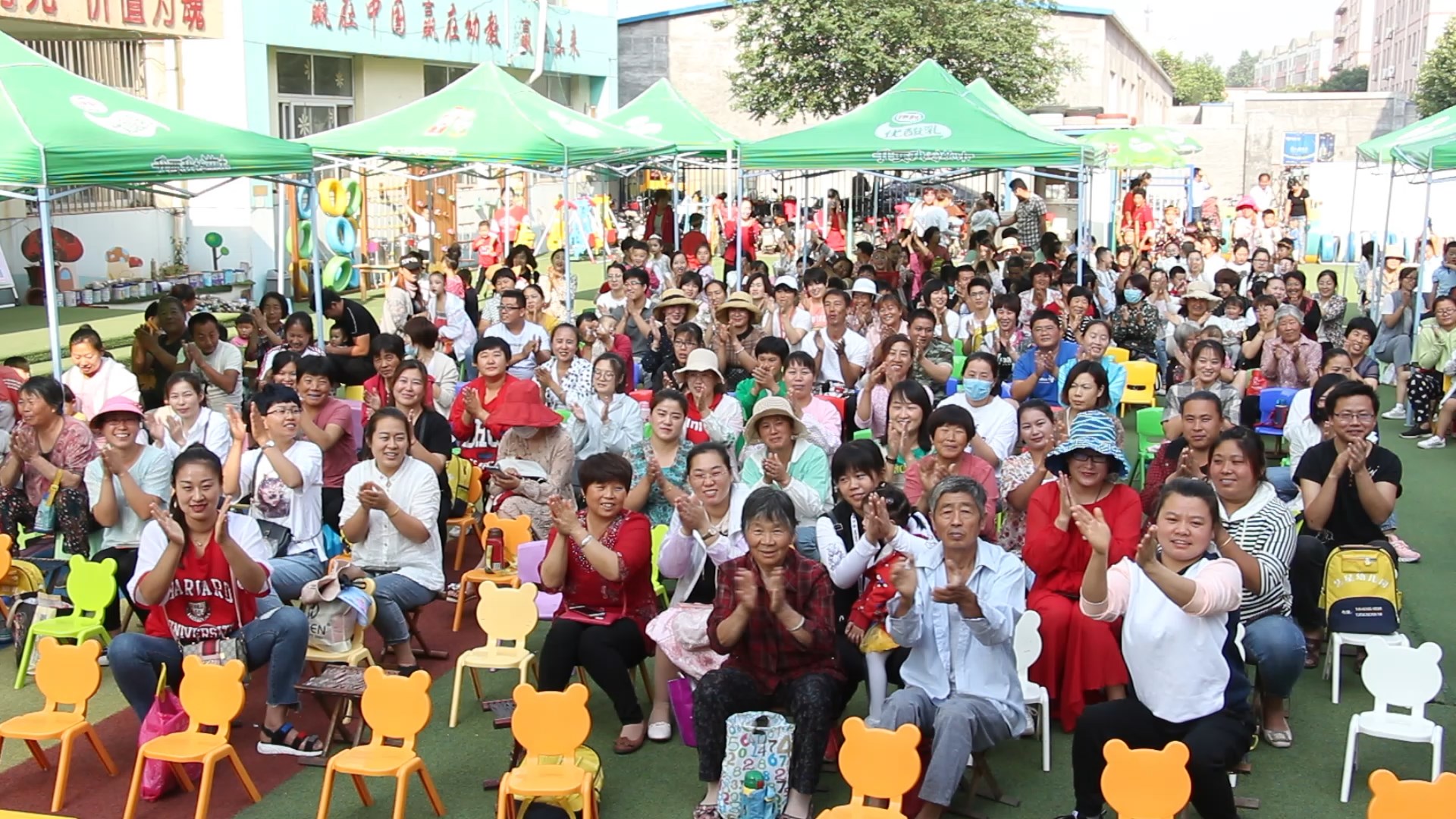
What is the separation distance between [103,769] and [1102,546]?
3553 mm

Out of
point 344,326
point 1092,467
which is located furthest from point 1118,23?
point 1092,467

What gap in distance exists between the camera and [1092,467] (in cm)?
505

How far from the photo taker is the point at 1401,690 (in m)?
4.54

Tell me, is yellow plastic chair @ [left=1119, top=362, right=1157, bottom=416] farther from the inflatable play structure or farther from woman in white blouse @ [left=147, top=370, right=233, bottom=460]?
the inflatable play structure

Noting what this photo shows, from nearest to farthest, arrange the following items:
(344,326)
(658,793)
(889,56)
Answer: (658,793) < (344,326) < (889,56)

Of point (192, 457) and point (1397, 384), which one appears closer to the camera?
point (192, 457)

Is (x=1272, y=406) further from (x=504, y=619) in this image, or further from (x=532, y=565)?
→ (x=504, y=619)

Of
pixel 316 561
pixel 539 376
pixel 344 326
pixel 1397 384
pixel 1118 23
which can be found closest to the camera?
pixel 316 561

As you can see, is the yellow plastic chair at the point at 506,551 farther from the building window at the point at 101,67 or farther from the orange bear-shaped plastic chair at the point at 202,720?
the building window at the point at 101,67

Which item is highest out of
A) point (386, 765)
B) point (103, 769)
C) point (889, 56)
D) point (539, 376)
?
point (889, 56)

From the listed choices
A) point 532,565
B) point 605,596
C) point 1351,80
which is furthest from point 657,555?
point 1351,80

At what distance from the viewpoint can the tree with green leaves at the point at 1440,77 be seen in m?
43.8

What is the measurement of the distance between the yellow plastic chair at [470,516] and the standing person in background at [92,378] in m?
1.93

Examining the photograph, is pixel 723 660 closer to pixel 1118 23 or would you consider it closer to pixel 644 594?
pixel 644 594
